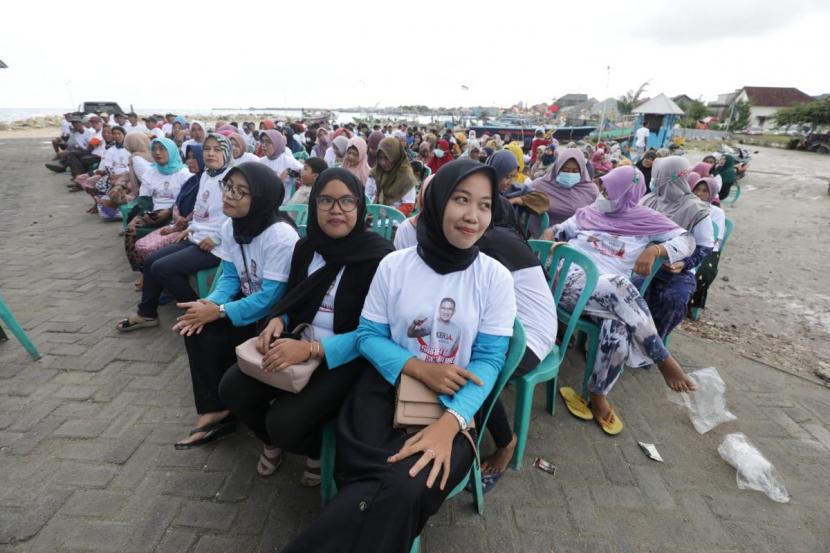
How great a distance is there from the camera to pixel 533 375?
207 centimetres

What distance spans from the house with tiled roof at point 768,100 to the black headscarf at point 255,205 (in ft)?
218

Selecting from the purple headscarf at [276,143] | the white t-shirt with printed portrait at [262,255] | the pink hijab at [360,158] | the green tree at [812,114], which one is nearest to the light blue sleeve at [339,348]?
the white t-shirt with printed portrait at [262,255]

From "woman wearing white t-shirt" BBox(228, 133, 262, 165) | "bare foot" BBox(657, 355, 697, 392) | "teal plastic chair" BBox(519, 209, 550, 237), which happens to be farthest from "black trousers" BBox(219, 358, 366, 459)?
"woman wearing white t-shirt" BBox(228, 133, 262, 165)

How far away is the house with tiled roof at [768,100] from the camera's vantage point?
5000 centimetres

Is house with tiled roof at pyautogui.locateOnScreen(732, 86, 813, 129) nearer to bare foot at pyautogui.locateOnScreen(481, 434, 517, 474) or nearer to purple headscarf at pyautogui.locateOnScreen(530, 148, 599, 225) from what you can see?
purple headscarf at pyautogui.locateOnScreen(530, 148, 599, 225)

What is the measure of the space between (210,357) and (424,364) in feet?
4.70

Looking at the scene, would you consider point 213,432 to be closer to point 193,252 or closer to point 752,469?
point 193,252

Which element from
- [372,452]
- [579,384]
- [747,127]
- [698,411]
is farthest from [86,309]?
[747,127]

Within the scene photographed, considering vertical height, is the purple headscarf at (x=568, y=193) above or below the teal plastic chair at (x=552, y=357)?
above

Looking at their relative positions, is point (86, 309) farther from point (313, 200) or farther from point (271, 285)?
point (313, 200)

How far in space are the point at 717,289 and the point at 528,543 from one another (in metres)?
4.81

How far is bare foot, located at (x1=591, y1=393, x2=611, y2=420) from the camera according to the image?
2.49 meters

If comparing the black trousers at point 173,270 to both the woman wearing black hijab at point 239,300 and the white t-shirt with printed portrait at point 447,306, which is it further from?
the white t-shirt with printed portrait at point 447,306

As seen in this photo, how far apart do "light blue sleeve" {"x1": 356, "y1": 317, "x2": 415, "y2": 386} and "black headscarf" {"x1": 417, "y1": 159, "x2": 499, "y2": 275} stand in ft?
1.19
